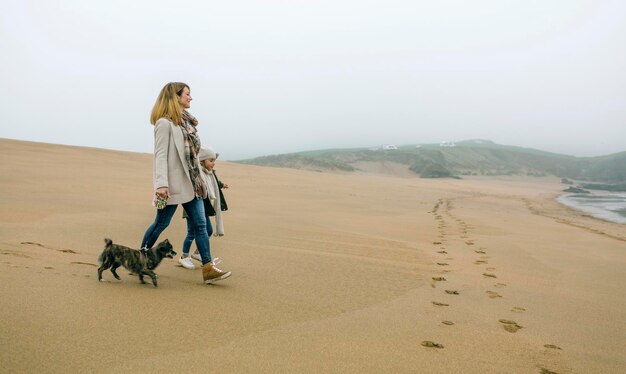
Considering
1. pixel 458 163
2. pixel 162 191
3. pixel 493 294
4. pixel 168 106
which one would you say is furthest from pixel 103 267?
pixel 458 163

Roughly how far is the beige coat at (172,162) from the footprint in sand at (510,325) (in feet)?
9.32

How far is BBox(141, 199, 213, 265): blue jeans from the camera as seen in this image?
162 inches

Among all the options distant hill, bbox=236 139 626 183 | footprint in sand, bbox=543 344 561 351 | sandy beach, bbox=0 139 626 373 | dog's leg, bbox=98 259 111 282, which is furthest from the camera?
distant hill, bbox=236 139 626 183

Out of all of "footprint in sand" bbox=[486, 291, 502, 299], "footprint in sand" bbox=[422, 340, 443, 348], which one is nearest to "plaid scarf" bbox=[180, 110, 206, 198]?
"footprint in sand" bbox=[422, 340, 443, 348]

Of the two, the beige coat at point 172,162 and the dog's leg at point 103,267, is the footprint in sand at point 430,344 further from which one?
the dog's leg at point 103,267

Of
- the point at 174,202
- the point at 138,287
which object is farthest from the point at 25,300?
the point at 174,202

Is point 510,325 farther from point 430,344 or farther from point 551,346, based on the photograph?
point 430,344

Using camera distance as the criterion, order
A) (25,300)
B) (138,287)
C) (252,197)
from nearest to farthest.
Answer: (25,300), (138,287), (252,197)

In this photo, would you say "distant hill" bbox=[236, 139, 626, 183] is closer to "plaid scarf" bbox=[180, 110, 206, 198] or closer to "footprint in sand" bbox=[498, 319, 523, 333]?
"plaid scarf" bbox=[180, 110, 206, 198]

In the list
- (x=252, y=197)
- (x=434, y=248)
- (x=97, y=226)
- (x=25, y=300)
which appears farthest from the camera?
(x=252, y=197)

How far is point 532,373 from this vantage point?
2.73 metres

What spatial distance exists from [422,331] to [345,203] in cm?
954

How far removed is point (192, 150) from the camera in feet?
13.8

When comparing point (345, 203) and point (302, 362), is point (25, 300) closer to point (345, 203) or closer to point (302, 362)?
point (302, 362)
